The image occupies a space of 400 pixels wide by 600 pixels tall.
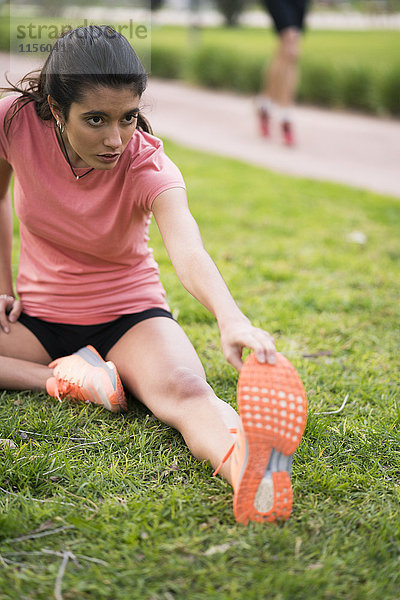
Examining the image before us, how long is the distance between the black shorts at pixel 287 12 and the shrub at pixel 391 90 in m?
2.50

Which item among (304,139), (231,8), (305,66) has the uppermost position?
(305,66)

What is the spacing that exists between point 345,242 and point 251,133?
3.69m

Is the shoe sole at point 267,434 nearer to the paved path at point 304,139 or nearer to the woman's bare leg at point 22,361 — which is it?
the woman's bare leg at point 22,361

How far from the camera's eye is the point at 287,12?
6.11m

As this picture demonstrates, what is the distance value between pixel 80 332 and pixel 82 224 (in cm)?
35

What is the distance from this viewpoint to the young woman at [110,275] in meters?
1.53

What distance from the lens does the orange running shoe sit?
2.00m

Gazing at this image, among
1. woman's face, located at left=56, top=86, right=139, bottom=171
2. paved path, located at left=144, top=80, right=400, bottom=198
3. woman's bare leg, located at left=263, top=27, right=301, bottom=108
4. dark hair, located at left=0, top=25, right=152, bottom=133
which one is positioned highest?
dark hair, located at left=0, top=25, right=152, bottom=133

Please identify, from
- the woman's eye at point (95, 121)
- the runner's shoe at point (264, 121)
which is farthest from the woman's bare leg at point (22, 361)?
the runner's shoe at point (264, 121)

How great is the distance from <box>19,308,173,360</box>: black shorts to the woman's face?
524 mm

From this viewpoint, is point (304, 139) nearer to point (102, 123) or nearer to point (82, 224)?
point (82, 224)

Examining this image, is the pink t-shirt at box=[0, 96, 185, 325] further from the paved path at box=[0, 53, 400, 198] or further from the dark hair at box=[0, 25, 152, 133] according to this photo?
the paved path at box=[0, 53, 400, 198]

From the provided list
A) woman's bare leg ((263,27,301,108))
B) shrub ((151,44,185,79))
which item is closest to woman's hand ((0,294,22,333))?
woman's bare leg ((263,27,301,108))

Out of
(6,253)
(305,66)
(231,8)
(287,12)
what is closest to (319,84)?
(305,66)
